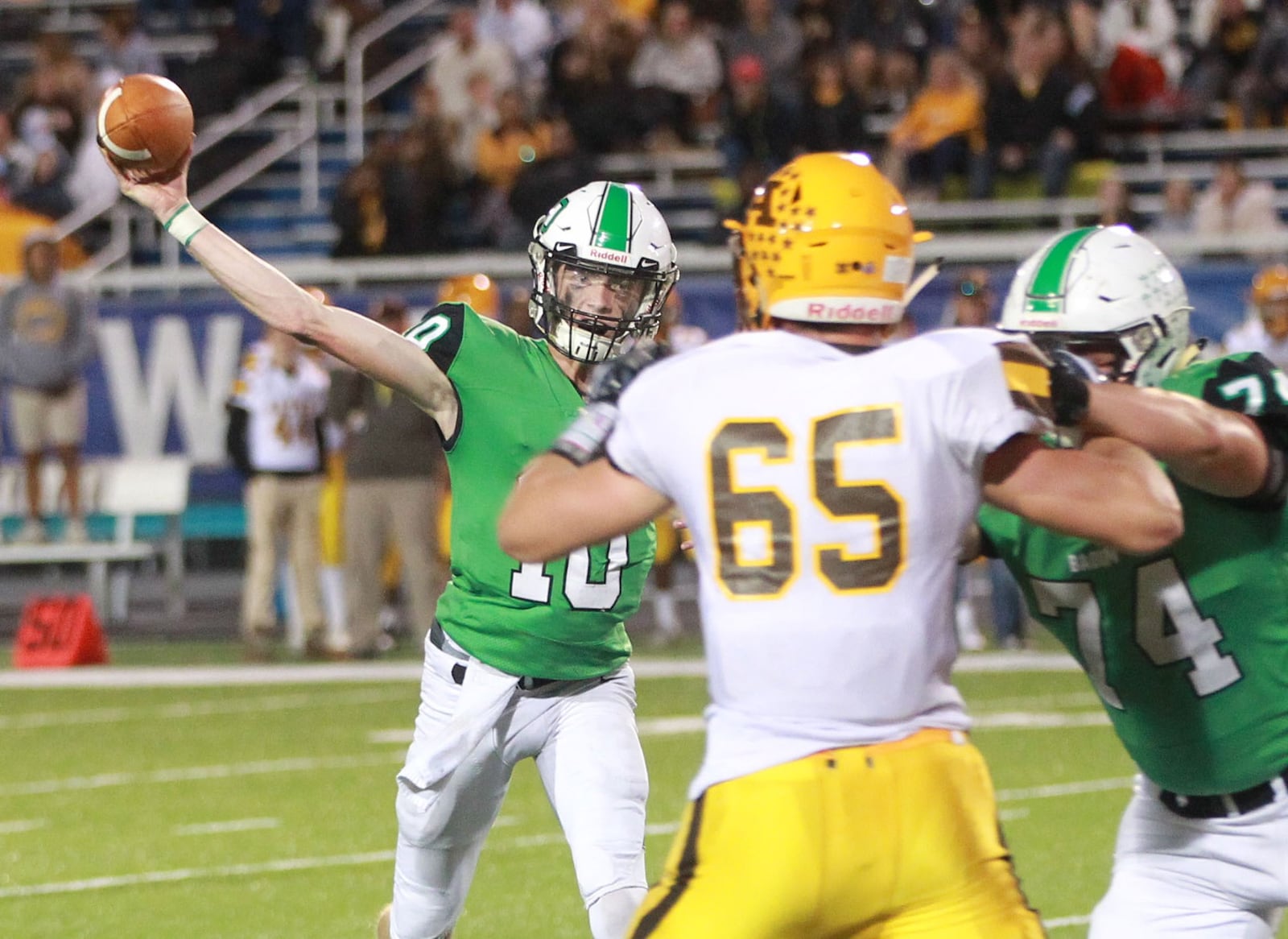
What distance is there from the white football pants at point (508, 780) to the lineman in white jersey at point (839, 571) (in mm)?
1210

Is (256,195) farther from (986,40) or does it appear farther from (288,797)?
(288,797)

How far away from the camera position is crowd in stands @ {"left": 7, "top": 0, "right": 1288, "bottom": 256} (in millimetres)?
15039

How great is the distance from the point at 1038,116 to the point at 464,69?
15.5ft

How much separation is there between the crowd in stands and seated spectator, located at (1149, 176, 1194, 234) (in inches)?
0.9

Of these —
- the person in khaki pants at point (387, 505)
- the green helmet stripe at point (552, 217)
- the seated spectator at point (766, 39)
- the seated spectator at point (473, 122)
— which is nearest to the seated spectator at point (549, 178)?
the seated spectator at point (473, 122)

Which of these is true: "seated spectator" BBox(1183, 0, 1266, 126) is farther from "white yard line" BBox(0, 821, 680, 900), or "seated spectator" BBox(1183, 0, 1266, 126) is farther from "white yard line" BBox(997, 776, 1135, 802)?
"white yard line" BBox(0, 821, 680, 900)

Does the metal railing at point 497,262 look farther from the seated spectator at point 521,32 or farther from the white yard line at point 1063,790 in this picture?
the white yard line at point 1063,790

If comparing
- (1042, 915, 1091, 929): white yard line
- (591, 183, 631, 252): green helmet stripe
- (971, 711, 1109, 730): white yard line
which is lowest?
(971, 711, 1109, 730): white yard line

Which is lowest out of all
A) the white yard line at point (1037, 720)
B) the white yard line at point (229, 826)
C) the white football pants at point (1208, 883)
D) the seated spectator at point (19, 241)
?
the white yard line at point (1037, 720)

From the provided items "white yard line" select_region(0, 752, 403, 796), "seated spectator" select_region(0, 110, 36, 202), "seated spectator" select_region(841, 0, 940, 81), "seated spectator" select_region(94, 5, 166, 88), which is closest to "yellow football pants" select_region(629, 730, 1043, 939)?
"white yard line" select_region(0, 752, 403, 796)

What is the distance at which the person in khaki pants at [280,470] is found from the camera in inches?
498

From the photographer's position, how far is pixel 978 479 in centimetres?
298

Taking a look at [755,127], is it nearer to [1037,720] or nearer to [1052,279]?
[1037,720]

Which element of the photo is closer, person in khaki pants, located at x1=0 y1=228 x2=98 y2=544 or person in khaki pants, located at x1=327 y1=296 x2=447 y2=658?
person in khaki pants, located at x1=327 y1=296 x2=447 y2=658
